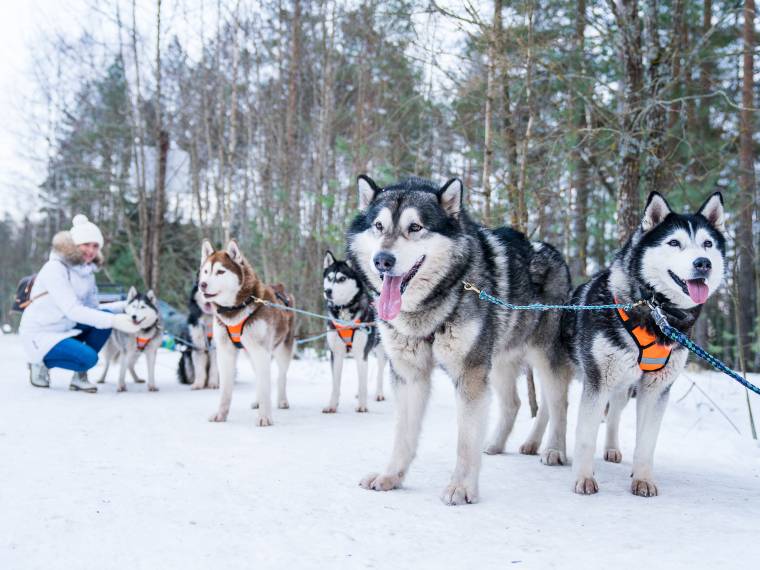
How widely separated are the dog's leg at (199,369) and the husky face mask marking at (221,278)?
2343mm

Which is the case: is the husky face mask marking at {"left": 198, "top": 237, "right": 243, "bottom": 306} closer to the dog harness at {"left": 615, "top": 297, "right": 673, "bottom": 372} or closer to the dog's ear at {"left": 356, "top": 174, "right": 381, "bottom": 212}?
the dog's ear at {"left": 356, "top": 174, "right": 381, "bottom": 212}

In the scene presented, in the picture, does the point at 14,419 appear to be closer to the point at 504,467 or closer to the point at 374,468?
the point at 374,468

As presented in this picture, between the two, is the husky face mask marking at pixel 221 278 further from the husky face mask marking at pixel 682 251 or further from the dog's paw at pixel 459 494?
the husky face mask marking at pixel 682 251

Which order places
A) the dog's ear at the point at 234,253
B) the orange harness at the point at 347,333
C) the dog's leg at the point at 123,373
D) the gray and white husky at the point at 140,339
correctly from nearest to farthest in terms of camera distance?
the dog's ear at the point at 234,253 → the orange harness at the point at 347,333 → the dog's leg at the point at 123,373 → the gray and white husky at the point at 140,339

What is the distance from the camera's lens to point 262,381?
4484mm

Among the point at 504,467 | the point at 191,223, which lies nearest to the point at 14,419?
the point at 504,467

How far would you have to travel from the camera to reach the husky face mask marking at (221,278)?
183 inches

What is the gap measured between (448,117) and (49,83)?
16.6 meters

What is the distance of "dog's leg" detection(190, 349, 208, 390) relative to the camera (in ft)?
22.1

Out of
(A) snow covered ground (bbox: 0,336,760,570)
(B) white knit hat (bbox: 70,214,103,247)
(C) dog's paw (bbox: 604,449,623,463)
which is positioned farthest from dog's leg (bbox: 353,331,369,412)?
(B) white knit hat (bbox: 70,214,103,247)

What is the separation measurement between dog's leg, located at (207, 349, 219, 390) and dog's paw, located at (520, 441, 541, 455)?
172 inches

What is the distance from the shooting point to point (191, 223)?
16156 mm

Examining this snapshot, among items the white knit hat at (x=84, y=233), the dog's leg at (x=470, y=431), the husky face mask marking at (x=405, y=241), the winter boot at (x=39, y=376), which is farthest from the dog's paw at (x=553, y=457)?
the winter boot at (x=39, y=376)

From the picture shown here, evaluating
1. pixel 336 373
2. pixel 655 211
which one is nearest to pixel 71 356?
pixel 336 373
